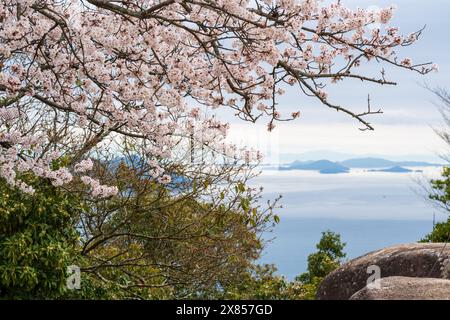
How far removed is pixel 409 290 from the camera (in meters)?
5.91

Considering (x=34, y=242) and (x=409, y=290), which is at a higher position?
(x=34, y=242)

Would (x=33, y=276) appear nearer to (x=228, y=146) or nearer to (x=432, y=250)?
(x=228, y=146)

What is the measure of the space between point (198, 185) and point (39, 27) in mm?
4741

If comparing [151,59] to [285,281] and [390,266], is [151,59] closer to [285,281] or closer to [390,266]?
[390,266]

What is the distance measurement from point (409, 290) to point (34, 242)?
4391 mm

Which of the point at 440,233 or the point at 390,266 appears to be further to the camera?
the point at 440,233

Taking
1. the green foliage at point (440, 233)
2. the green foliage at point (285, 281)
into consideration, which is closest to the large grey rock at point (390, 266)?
the green foliage at point (285, 281)

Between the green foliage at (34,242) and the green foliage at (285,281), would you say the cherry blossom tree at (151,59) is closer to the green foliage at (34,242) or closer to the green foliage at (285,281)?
the green foliage at (34,242)

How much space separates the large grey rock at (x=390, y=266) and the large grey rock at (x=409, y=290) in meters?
1.82

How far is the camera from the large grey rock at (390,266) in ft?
26.2

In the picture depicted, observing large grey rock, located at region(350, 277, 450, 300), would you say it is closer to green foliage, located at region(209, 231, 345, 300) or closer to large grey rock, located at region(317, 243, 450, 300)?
large grey rock, located at region(317, 243, 450, 300)

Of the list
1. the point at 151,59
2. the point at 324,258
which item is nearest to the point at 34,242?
the point at 151,59

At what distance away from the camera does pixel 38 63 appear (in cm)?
704
